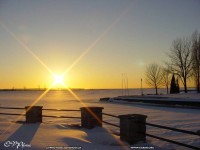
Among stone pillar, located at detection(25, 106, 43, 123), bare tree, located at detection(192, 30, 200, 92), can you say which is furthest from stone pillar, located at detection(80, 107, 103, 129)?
bare tree, located at detection(192, 30, 200, 92)

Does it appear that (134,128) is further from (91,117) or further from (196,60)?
(196,60)

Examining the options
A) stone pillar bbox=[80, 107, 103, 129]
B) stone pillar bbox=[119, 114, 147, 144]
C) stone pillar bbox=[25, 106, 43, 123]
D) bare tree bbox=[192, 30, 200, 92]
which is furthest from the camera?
bare tree bbox=[192, 30, 200, 92]

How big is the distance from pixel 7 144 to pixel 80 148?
2352 mm

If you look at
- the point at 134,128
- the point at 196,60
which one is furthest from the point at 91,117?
the point at 196,60

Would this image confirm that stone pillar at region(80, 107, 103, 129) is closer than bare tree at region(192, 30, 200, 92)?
Yes

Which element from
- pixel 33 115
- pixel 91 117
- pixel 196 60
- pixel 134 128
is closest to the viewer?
pixel 134 128

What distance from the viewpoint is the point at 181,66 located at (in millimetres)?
67188

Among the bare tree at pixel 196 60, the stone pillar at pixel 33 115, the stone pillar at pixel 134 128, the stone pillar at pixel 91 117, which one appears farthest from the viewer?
the bare tree at pixel 196 60

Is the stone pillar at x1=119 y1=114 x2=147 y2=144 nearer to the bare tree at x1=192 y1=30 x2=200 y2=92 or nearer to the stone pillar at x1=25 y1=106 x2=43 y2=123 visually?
the stone pillar at x1=25 y1=106 x2=43 y2=123

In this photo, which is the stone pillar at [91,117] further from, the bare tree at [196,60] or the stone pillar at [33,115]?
the bare tree at [196,60]

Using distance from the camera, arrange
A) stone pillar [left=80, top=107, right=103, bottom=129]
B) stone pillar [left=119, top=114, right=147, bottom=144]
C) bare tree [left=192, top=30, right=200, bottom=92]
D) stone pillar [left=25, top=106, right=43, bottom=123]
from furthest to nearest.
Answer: bare tree [left=192, top=30, right=200, bottom=92] → stone pillar [left=25, top=106, right=43, bottom=123] → stone pillar [left=80, top=107, right=103, bottom=129] → stone pillar [left=119, top=114, right=147, bottom=144]

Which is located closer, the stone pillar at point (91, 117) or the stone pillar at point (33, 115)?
the stone pillar at point (91, 117)

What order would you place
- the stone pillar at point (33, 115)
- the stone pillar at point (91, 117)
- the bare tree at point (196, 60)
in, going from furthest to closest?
the bare tree at point (196, 60)
the stone pillar at point (33, 115)
the stone pillar at point (91, 117)

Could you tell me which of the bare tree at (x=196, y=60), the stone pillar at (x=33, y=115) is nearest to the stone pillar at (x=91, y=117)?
the stone pillar at (x=33, y=115)
